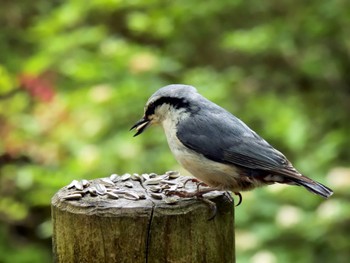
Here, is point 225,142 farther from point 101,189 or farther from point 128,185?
point 101,189

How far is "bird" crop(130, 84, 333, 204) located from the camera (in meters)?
2.55

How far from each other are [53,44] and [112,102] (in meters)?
0.82

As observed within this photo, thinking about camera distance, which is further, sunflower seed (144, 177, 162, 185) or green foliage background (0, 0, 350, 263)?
green foliage background (0, 0, 350, 263)

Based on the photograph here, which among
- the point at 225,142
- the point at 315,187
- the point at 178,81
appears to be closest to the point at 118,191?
the point at 225,142

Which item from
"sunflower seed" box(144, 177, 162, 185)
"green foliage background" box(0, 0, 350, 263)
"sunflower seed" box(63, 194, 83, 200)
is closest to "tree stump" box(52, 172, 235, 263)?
"sunflower seed" box(63, 194, 83, 200)

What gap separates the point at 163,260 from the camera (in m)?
1.85

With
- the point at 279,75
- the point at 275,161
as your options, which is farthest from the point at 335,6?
the point at 275,161

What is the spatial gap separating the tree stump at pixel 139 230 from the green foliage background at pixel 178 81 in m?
2.49

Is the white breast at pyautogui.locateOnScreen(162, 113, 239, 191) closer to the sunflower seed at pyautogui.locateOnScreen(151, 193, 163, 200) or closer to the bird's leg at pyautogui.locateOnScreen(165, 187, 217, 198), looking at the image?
the bird's leg at pyautogui.locateOnScreen(165, 187, 217, 198)

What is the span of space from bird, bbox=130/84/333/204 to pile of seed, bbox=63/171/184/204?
14cm

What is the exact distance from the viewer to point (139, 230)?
184 centimetres

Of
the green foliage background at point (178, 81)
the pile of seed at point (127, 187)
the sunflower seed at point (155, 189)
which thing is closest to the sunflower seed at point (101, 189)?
the pile of seed at point (127, 187)

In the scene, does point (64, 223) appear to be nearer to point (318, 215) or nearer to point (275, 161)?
point (275, 161)

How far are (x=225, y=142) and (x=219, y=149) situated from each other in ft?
0.13
